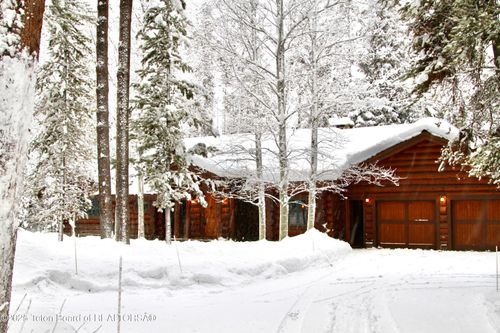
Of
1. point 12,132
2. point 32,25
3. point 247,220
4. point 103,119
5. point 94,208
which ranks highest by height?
point 103,119

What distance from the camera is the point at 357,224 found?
75.8 ft

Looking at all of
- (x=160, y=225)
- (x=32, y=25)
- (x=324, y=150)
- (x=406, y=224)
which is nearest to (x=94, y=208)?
(x=160, y=225)

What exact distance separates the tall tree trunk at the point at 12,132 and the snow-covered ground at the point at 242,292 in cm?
128

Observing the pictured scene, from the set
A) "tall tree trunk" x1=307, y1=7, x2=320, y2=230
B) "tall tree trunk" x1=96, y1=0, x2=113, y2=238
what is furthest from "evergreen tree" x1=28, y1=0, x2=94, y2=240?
"tall tree trunk" x1=307, y1=7, x2=320, y2=230

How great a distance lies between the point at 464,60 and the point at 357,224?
15.6 m

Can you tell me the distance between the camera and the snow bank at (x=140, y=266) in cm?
962

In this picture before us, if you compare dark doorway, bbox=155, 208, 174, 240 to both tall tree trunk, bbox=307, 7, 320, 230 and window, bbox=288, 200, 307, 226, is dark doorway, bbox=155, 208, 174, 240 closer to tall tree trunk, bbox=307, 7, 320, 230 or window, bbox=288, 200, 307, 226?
window, bbox=288, 200, 307, 226

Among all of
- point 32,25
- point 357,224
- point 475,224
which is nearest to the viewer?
point 32,25

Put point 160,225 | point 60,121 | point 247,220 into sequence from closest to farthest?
1. point 60,121
2. point 247,220
3. point 160,225

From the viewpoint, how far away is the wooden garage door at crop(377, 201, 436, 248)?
20344 mm

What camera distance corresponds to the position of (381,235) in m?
21.3

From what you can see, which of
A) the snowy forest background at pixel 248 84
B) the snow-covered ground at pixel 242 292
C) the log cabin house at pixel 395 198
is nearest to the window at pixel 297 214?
the log cabin house at pixel 395 198

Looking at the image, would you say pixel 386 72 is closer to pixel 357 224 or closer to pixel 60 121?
pixel 357 224

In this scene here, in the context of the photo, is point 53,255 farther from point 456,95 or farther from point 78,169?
point 78,169
